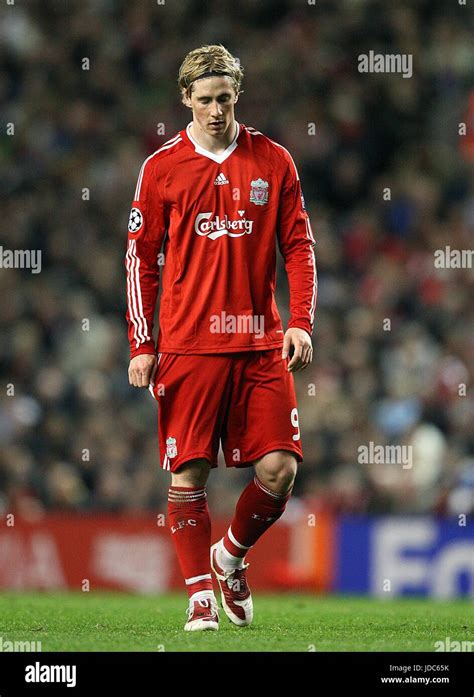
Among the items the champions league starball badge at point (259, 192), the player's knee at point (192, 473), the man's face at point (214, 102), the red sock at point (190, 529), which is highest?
the man's face at point (214, 102)

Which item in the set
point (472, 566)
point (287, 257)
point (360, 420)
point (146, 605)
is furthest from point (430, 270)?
point (287, 257)

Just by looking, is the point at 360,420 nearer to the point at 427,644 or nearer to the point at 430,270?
the point at 430,270

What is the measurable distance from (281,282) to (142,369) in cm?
862

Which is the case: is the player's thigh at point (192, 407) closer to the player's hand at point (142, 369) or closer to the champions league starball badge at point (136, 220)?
the player's hand at point (142, 369)

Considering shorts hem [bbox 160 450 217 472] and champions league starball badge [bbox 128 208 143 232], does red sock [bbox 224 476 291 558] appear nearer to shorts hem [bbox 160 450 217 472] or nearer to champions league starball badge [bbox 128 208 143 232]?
shorts hem [bbox 160 450 217 472]

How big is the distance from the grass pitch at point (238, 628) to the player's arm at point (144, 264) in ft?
3.96

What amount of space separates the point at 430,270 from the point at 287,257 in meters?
8.61

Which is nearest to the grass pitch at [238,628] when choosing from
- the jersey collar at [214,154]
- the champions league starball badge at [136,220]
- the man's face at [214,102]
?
the champions league starball badge at [136,220]

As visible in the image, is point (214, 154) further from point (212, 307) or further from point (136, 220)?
point (212, 307)

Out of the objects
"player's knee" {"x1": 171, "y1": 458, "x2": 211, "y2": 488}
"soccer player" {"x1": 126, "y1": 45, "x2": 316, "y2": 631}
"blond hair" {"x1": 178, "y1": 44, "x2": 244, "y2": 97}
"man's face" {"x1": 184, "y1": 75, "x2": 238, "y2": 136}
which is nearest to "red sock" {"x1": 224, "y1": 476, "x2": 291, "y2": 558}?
"soccer player" {"x1": 126, "y1": 45, "x2": 316, "y2": 631}

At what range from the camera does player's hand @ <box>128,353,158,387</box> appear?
22.2 feet

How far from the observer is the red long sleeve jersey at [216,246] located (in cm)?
668

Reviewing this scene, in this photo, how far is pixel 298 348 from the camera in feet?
21.7

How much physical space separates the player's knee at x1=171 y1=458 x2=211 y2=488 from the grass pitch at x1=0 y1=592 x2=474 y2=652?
68cm
